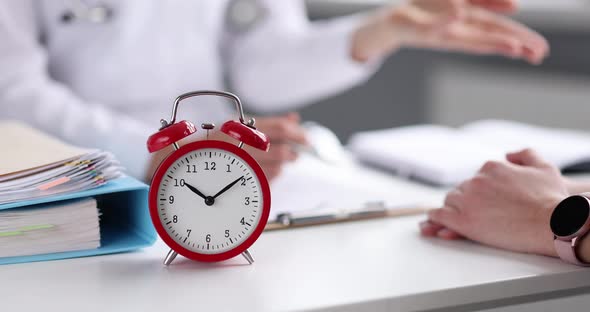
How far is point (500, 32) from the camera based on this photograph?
1.45m

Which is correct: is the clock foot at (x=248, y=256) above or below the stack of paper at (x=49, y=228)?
below

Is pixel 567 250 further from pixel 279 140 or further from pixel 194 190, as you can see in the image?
pixel 279 140

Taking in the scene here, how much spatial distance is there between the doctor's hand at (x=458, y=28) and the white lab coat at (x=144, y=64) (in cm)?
25

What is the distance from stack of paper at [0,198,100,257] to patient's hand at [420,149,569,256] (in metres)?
0.41

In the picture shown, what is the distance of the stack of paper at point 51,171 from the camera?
0.87m

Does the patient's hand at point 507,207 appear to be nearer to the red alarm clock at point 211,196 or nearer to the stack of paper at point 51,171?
the red alarm clock at point 211,196

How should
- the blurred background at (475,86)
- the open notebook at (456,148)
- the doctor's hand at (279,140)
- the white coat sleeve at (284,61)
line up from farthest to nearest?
the blurred background at (475,86), the white coat sleeve at (284,61), the open notebook at (456,148), the doctor's hand at (279,140)

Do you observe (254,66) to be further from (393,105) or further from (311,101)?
(393,105)

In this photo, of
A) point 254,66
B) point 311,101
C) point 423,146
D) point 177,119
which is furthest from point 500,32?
point 311,101

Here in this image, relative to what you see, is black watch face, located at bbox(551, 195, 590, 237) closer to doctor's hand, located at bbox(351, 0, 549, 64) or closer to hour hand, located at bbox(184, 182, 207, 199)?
hour hand, located at bbox(184, 182, 207, 199)

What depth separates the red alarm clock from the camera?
0.84 m

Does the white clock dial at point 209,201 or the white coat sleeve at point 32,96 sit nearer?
the white clock dial at point 209,201

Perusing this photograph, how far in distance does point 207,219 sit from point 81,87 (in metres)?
0.94

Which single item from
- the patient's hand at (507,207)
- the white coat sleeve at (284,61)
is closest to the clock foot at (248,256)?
the patient's hand at (507,207)
